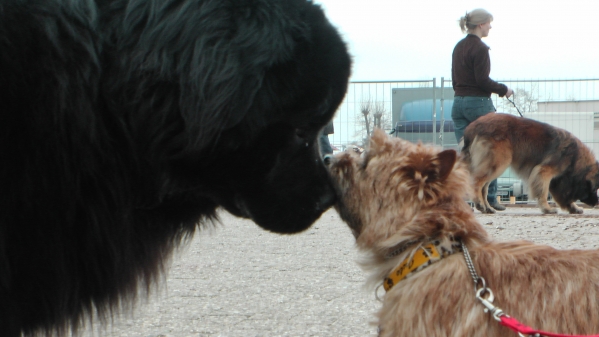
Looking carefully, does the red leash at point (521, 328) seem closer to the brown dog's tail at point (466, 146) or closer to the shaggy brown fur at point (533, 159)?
the shaggy brown fur at point (533, 159)

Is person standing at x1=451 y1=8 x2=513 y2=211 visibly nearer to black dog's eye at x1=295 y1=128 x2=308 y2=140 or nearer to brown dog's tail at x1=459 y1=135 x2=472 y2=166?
brown dog's tail at x1=459 y1=135 x2=472 y2=166

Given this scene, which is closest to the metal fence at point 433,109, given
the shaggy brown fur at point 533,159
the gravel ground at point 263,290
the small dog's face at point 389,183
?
the shaggy brown fur at point 533,159

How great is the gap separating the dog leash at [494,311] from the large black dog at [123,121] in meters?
0.80

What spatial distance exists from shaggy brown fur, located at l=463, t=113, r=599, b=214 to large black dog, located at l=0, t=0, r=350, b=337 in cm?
695

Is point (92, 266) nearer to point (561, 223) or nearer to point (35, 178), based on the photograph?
point (35, 178)

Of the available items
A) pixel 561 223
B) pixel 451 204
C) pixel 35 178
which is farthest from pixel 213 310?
pixel 561 223

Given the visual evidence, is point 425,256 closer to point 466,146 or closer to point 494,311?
point 494,311

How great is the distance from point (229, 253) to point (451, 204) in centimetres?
331

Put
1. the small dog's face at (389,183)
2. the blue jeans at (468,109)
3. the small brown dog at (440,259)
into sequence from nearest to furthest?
the small brown dog at (440,259) < the small dog's face at (389,183) < the blue jeans at (468,109)

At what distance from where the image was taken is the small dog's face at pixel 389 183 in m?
2.56

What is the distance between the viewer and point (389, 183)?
264cm

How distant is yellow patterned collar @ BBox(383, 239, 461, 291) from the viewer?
8.00 feet

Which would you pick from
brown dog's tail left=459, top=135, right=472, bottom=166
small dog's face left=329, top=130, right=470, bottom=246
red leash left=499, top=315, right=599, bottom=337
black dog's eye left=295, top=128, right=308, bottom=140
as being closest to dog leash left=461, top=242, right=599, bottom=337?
red leash left=499, top=315, right=599, bottom=337

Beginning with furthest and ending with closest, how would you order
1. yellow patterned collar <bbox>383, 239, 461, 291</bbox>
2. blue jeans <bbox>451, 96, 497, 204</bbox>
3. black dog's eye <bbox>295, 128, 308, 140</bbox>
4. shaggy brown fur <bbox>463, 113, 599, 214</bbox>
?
shaggy brown fur <bbox>463, 113, 599, 214</bbox> → blue jeans <bbox>451, 96, 497, 204</bbox> → yellow patterned collar <bbox>383, 239, 461, 291</bbox> → black dog's eye <bbox>295, 128, 308, 140</bbox>
